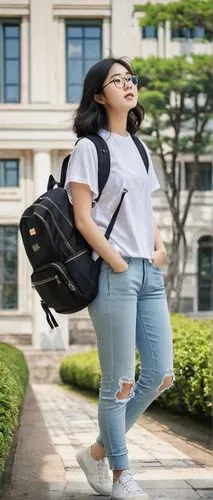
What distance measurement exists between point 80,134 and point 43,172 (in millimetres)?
7279

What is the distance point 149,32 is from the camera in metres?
9.62

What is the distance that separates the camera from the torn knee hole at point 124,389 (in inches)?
78.2

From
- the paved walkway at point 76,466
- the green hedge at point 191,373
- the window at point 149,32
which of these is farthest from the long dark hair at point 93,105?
the window at point 149,32

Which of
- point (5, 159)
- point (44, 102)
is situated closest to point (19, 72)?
point (44, 102)

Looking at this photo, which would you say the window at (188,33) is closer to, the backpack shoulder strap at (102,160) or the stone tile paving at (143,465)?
the stone tile paving at (143,465)

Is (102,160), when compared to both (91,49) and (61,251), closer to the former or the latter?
(61,251)

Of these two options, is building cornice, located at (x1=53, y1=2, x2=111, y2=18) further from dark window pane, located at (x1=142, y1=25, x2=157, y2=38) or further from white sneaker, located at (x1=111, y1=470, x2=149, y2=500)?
white sneaker, located at (x1=111, y1=470, x2=149, y2=500)

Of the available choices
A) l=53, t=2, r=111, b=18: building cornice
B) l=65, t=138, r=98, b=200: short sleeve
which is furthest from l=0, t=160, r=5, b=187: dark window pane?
l=65, t=138, r=98, b=200: short sleeve

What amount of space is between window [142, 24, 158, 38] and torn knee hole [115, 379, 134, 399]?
7932mm

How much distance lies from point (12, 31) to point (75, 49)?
666mm

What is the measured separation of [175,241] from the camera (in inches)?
376

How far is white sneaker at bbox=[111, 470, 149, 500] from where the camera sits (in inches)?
77.0

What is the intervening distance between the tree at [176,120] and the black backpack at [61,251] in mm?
7435

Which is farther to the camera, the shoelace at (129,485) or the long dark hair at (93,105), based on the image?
the long dark hair at (93,105)
